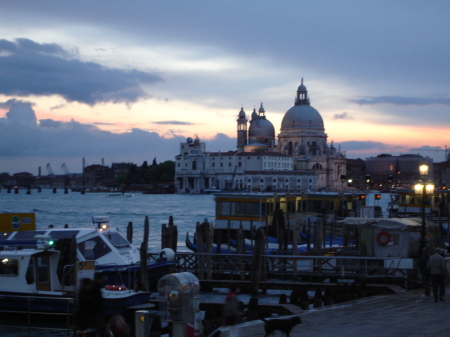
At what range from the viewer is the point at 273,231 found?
923 inches

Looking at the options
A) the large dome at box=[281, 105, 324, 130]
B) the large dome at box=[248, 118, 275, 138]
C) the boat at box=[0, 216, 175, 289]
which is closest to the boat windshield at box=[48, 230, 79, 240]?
the boat at box=[0, 216, 175, 289]

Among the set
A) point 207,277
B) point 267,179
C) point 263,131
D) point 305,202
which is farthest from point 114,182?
point 207,277

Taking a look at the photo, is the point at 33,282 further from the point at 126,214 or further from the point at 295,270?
the point at 126,214

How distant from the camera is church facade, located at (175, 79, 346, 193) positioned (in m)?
116

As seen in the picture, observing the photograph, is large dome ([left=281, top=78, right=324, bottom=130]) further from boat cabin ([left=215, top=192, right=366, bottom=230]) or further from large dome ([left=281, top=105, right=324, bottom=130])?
boat cabin ([left=215, top=192, right=366, bottom=230])

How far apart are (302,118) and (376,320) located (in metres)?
113

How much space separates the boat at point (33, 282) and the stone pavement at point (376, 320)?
288 centimetres

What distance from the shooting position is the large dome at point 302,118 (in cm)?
12119

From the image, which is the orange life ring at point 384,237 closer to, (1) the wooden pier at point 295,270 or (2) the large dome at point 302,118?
(1) the wooden pier at point 295,270

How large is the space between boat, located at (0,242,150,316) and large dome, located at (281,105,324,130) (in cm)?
11106

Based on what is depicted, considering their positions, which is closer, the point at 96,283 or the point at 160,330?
the point at 96,283

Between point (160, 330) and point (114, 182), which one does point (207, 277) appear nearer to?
point (160, 330)

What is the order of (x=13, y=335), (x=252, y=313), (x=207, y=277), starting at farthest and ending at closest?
(x=207, y=277)
(x=13, y=335)
(x=252, y=313)

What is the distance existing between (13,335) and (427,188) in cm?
725
